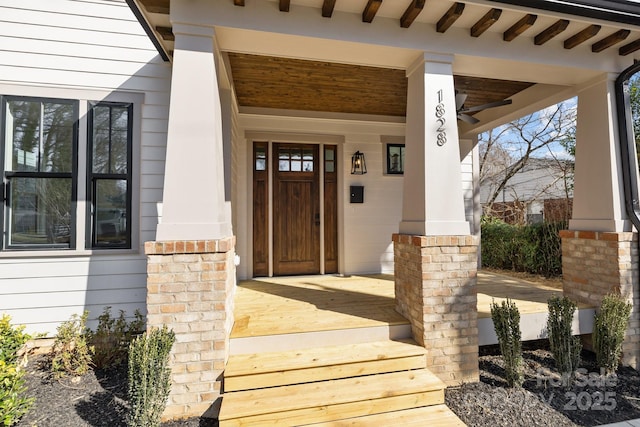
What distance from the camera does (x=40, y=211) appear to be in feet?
10.8

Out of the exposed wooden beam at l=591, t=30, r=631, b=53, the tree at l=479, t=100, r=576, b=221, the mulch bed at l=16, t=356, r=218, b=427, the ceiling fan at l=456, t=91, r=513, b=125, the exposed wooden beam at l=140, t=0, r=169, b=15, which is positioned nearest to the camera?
the mulch bed at l=16, t=356, r=218, b=427

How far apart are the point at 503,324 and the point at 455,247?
80 cm

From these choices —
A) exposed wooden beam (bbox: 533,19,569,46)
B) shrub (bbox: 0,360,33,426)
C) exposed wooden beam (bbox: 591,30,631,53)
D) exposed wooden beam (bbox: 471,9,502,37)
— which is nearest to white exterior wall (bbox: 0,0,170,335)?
shrub (bbox: 0,360,33,426)

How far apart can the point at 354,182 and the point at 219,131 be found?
2.88 metres

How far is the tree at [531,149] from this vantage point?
9.16 metres

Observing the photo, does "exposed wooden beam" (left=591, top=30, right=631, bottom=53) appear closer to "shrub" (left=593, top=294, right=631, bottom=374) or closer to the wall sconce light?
"shrub" (left=593, top=294, right=631, bottom=374)

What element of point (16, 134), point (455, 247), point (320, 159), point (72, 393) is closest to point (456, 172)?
point (455, 247)

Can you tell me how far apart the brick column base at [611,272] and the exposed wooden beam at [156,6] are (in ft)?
15.6

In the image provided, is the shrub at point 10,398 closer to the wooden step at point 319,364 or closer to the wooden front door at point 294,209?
the wooden step at point 319,364

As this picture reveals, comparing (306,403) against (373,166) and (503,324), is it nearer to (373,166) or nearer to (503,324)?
(503,324)

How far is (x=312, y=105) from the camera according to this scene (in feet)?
15.3

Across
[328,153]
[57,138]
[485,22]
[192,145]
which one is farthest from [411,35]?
[57,138]

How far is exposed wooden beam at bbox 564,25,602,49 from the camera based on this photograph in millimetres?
2845

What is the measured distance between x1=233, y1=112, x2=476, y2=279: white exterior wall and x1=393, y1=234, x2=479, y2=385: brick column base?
2.33m
